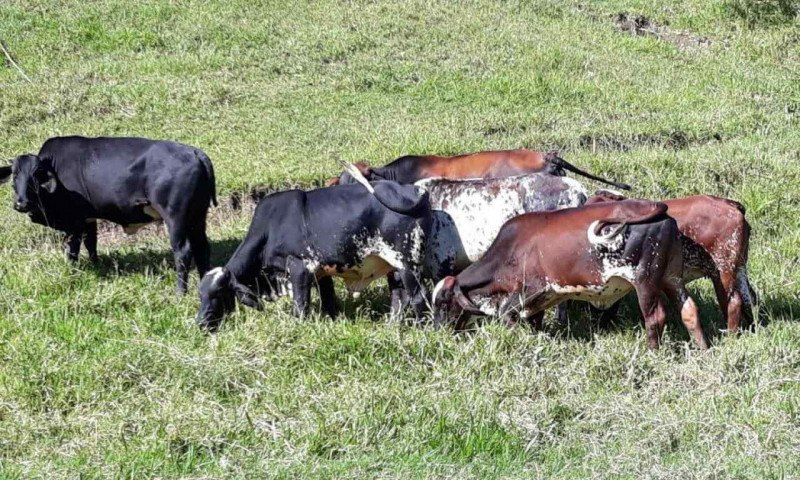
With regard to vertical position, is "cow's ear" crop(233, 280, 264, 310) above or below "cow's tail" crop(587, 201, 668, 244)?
below

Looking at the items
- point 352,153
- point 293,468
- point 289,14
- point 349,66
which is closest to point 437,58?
point 349,66

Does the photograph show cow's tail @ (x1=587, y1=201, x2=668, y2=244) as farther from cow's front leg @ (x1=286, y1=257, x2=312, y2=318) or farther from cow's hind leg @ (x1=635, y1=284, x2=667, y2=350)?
cow's front leg @ (x1=286, y1=257, x2=312, y2=318)

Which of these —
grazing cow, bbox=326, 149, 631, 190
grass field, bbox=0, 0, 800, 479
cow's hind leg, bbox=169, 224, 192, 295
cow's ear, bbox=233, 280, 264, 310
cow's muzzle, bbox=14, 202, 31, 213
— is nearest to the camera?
grass field, bbox=0, 0, 800, 479

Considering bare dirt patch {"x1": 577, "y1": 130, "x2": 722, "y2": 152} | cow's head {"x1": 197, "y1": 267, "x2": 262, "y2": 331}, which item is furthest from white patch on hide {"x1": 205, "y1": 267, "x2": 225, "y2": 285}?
bare dirt patch {"x1": 577, "y1": 130, "x2": 722, "y2": 152}

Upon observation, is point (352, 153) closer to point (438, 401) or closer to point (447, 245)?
point (447, 245)

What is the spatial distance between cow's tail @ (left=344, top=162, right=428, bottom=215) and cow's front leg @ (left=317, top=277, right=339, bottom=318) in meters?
0.81

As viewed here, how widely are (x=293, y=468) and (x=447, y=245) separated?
3.59 metres

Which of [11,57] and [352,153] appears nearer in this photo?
[352,153]

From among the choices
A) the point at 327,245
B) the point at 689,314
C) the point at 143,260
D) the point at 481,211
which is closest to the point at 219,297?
the point at 327,245

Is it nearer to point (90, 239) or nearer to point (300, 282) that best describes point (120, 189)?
point (90, 239)

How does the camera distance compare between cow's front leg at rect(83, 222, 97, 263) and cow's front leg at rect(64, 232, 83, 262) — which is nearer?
cow's front leg at rect(64, 232, 83, 262)

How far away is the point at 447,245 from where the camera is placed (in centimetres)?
895

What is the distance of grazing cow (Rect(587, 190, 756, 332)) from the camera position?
8008 millimetres

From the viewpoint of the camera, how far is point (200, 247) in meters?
9.55
